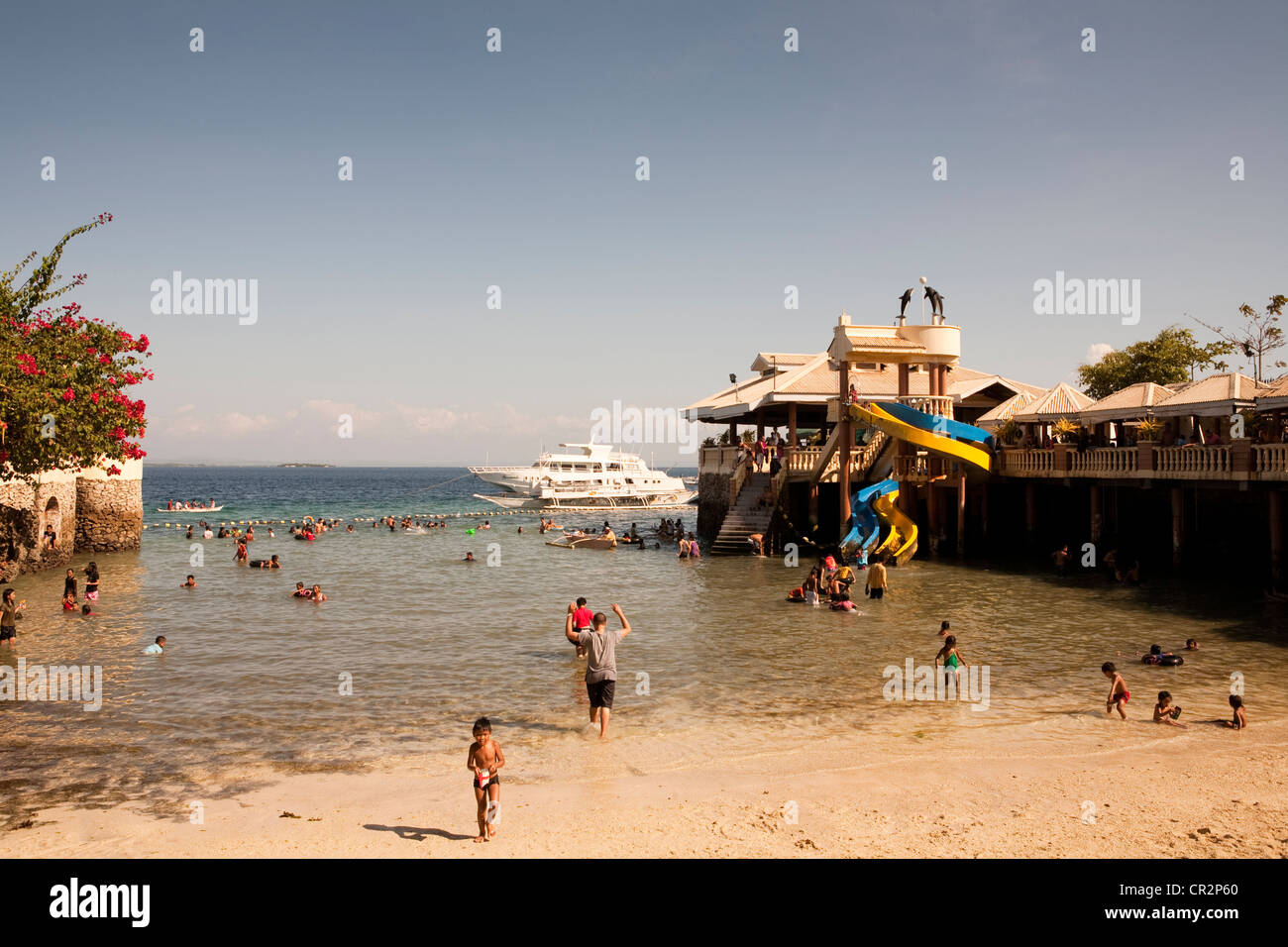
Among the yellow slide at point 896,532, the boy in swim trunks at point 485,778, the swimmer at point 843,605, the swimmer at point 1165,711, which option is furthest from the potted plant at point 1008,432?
the boy in swim trunks at point 485,778

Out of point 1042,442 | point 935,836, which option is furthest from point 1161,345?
point 935,836

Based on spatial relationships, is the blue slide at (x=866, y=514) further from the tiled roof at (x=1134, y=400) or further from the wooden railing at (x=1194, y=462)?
the wooden railing at (x=1194, y=462)

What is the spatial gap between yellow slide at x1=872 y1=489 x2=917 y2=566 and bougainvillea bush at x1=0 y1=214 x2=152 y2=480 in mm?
27777

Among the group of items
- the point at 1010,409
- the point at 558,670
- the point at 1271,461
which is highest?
the point at 1010,409

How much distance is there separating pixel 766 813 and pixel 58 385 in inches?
1075

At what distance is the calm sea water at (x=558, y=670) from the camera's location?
11891mm

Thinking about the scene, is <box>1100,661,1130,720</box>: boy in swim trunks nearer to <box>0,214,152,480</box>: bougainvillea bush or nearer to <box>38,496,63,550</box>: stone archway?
<box>0,214,152,480</box>: bougainvillea bush

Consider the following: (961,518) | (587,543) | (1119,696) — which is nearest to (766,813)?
(1119,696)

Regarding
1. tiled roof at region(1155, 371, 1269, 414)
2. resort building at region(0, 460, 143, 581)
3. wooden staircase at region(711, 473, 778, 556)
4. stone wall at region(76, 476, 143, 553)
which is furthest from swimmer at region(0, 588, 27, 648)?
tiled roof at region(1155, 371, 1269, 414)

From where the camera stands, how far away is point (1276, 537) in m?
23.0

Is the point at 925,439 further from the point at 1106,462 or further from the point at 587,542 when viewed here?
the point at 587,542

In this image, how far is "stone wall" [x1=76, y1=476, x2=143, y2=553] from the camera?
127 ft

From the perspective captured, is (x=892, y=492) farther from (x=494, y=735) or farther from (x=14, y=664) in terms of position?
(x=14, y=664)

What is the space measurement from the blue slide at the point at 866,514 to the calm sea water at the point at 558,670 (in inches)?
83.1
